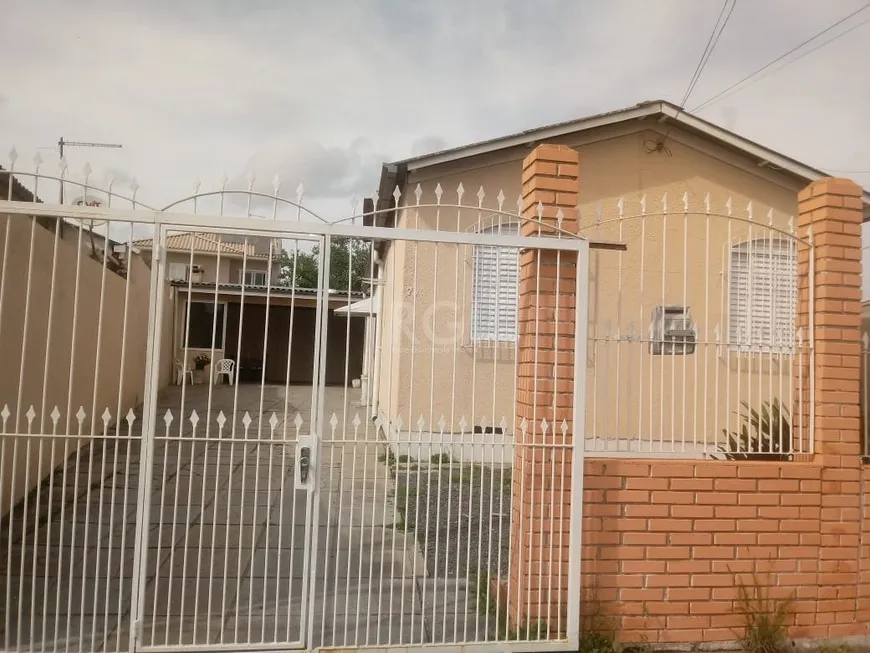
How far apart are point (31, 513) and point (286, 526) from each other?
2.16 m

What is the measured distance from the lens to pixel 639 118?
962 cm

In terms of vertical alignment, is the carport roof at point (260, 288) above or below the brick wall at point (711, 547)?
above

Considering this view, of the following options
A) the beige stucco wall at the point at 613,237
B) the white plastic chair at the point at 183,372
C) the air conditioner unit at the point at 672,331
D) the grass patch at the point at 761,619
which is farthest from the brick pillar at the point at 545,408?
the beige stucco wall at the point at 613,237

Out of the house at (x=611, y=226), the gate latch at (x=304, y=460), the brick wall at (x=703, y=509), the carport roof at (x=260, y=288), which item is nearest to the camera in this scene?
the gate latch at (x=304, y=460)

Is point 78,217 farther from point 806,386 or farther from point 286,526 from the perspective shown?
point 806,386

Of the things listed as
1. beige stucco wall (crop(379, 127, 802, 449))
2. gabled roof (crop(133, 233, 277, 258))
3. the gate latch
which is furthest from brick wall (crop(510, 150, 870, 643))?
beige stucco wall (crop(379, 127, 802, 449))

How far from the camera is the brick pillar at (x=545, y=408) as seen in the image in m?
4.07

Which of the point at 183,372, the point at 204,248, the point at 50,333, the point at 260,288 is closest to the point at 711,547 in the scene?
the point at 183,372

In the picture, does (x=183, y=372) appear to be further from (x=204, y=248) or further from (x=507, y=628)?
(x=204, y=248)

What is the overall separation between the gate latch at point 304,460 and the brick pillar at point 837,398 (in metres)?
3.12

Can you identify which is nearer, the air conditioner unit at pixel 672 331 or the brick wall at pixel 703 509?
the brick wall at pixel 703 509

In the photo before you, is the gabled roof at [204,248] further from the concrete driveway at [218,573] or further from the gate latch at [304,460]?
the gate latch at [304,460]

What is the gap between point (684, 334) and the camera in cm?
445

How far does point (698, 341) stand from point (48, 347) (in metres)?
3.78
